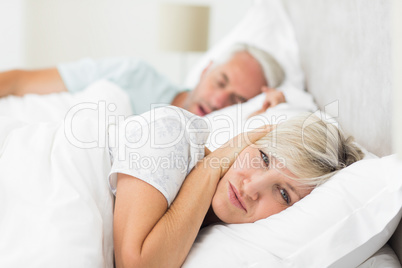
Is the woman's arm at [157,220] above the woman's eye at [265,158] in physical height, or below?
below

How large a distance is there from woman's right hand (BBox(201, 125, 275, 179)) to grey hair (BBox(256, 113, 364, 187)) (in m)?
0.04

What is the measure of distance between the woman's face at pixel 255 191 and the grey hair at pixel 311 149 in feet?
0.07

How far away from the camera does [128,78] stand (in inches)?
74.4

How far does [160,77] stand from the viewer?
79.5 inches

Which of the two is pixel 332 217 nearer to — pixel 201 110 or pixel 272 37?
pixel 201 110

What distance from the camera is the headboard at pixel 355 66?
920mm

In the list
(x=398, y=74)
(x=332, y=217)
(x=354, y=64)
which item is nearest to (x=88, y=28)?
(x=354, y=64)

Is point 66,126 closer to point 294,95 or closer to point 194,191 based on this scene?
point 194,191

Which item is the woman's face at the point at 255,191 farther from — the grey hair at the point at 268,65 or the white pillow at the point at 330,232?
the grey hair at the point at 268,65

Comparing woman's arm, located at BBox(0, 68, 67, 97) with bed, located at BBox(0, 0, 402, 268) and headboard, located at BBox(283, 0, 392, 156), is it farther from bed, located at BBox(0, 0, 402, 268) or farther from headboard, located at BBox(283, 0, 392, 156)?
headboard, located at BBox(283, 0, 392, 156)

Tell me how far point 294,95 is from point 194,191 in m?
0.83

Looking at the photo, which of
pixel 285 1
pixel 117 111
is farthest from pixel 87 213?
pixel 285 1

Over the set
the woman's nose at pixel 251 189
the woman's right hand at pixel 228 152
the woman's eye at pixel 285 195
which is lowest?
the woman's eye at pixel 285 195

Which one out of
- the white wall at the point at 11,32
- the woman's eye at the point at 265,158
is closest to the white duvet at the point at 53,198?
the woman's eye at the point at 265,158
